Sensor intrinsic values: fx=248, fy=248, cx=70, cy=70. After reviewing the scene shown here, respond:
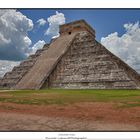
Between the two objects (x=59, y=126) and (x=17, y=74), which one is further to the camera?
(x=17, y=74)

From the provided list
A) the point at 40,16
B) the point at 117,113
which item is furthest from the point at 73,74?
the point at 40,16

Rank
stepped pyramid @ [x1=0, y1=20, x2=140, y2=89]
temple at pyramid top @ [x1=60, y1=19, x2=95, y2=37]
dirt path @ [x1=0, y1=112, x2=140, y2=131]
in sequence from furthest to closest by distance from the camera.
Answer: temple at pyramid top @ [x1=60, y1=19, x2=95, y2=37], stepped pyramid @ [x1=0, y1=20, x2=140, y2=89], dirt path @ [x1=0, y1=112, x2=140, y2=131]

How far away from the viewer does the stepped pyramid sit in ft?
67.5

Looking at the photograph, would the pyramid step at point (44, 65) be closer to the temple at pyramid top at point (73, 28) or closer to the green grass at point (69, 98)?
the temple at pyramid top at point (73, 28)

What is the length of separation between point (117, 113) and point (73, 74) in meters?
15.9

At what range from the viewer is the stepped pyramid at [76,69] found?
20.6 m

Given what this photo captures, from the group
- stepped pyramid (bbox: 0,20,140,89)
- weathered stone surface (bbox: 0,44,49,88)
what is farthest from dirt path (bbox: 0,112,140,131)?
weathered stone surface (bbox: 0,44,49,88)

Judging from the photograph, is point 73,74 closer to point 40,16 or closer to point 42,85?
point 42,85

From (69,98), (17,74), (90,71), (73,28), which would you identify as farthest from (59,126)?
(73,28)

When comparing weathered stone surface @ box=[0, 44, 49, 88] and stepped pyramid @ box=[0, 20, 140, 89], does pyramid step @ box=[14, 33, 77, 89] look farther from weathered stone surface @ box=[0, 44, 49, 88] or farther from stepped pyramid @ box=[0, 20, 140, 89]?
weathered stone surface @ box=[0, 44, 49, 88]

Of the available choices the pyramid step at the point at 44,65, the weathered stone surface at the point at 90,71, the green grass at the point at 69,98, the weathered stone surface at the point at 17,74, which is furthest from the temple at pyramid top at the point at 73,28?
the green grass at the point at 69,98

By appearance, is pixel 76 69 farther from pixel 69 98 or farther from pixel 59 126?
pixel 59 126

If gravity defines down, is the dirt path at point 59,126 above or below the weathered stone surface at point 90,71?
below

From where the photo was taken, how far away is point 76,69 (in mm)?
22984
